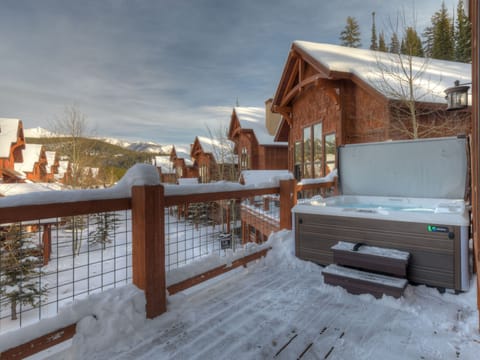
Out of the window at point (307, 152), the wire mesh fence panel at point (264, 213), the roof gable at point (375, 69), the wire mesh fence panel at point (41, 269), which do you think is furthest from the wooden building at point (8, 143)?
the roof gable at point (375, 69)

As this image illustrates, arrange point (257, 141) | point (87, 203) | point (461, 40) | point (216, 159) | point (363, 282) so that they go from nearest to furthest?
point (87, 203)
point (363, 282)
point (257, 141)
point (461, 40)
point (216, 159)

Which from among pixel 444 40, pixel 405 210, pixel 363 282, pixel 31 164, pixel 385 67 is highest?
pixel 444 40

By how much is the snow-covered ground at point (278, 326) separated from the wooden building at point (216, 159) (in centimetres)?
1433

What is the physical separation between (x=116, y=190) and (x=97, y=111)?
15023mm

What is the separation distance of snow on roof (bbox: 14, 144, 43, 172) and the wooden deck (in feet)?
72.5

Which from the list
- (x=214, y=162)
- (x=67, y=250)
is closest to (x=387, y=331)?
(x=67, y=250)

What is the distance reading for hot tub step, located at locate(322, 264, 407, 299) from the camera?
7.28 ft

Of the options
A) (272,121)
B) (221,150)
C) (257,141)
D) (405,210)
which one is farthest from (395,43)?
(221,150)

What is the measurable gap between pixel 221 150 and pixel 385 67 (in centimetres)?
1267

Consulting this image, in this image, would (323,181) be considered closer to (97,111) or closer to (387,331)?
(387,331)

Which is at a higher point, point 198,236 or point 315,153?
point 315,153

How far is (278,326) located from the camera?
188 cm

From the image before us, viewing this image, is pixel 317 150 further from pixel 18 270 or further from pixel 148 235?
pixel 18 270

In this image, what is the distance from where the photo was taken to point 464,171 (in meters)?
3.32
